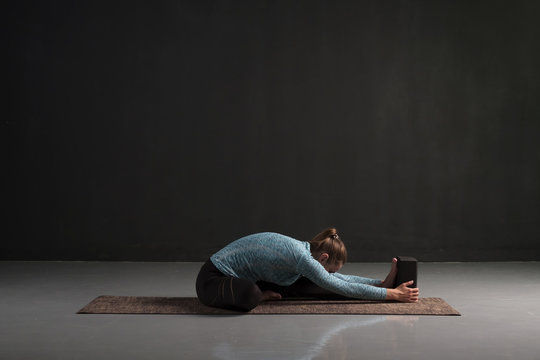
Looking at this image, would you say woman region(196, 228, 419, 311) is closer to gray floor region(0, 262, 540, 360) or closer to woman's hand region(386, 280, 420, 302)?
woman's hand region(386, 280, 420, 302)

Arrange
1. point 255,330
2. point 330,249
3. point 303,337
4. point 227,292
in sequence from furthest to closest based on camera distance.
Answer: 1. point 330,249
2. point 227,292
3. point 255,330
4. point 303,337

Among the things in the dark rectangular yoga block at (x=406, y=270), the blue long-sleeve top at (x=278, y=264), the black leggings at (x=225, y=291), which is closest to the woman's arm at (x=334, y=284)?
the blue long-sleeve top at (x=278, y=264)

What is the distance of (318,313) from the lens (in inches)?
152

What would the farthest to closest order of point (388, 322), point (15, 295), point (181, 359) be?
point (15, 295) → point (388, 322) → point (181, 359)

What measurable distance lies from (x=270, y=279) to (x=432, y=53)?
2945 mm

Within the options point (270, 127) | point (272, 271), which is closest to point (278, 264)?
point (272, 271)

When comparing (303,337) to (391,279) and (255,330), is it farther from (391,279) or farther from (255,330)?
(391,279)

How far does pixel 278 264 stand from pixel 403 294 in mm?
738

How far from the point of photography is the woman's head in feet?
13.1

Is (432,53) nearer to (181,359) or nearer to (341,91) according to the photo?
(341,91)

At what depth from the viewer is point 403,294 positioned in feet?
13.6

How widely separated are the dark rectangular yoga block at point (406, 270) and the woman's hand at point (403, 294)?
59 mm

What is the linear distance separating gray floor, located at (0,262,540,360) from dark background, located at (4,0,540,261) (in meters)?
1.20

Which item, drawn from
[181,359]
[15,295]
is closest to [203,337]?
[181,359]
